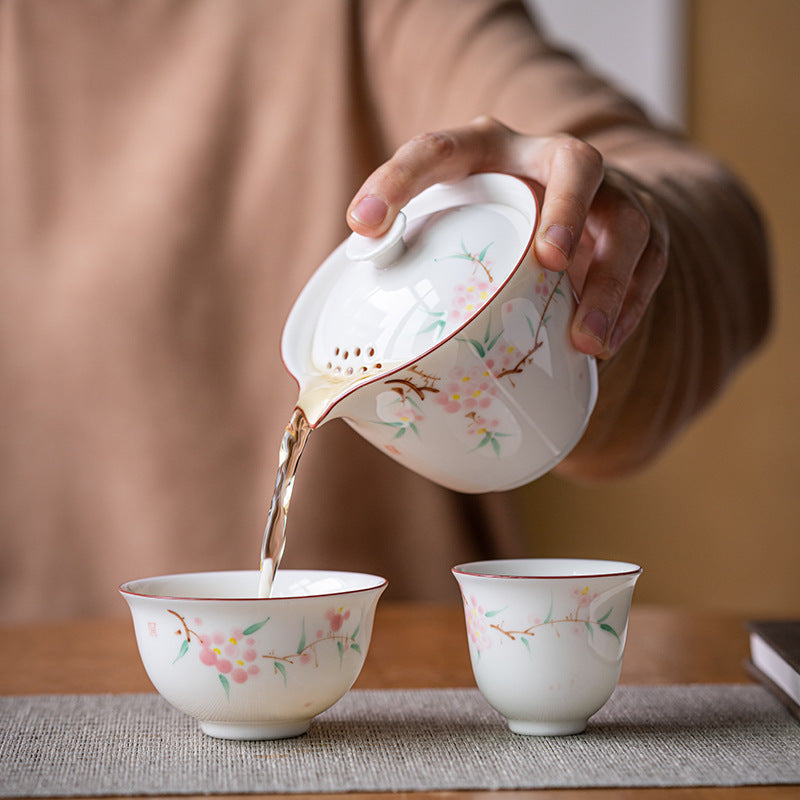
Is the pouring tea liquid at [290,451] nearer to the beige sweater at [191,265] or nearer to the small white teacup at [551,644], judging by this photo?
the small white teacup at [551,644]

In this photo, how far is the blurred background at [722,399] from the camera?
6.37 feet

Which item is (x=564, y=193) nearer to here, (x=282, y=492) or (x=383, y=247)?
(x=383, y=247)

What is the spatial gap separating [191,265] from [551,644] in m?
0.90

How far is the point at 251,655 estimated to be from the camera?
608 mm

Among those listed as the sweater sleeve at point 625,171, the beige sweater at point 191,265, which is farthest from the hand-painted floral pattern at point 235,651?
the beige sweater at point 191,265

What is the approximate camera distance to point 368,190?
67 cm

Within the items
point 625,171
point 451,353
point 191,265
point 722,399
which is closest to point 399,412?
point 451,353

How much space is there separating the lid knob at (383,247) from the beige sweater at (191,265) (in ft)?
2.10

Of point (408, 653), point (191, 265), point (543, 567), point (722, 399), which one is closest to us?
point (543, 567)

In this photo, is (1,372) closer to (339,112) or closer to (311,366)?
(339,112)

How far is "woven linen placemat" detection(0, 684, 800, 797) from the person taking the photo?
540mm

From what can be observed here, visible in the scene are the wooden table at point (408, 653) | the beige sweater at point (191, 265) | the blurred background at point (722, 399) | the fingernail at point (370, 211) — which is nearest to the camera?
the fingernail at point (370, 211)

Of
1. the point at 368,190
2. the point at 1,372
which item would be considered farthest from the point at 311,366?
the point at 1,372

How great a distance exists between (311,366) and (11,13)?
3.39 ft
